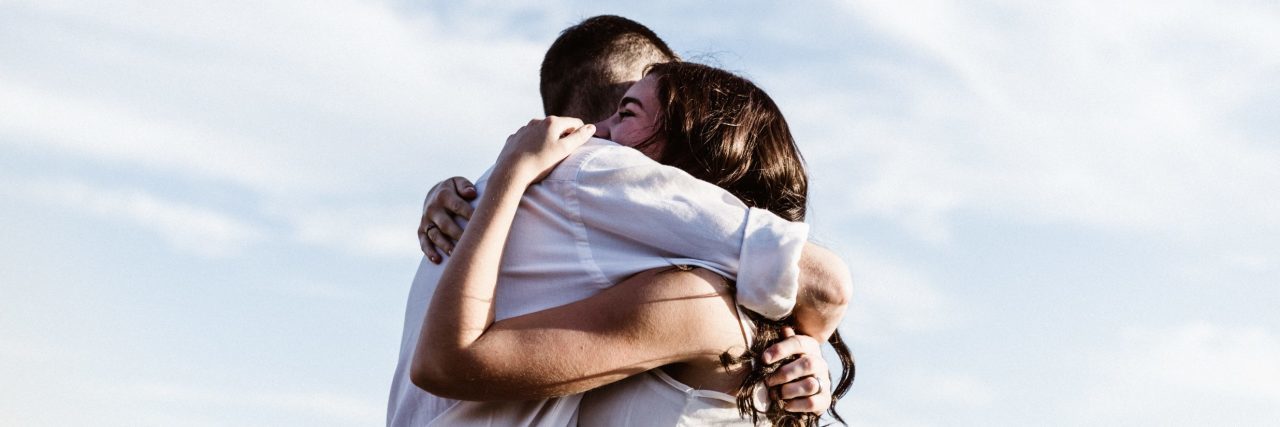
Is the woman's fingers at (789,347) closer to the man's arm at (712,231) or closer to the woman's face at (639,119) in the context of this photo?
the man's arm at (712,231)

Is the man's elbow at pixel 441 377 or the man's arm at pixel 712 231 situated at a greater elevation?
the man's arm at pixel 712 231

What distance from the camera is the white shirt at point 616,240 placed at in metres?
2.96

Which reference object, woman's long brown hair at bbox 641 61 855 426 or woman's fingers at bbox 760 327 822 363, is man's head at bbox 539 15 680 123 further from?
woman's fingers at bbox 760 327 822 363

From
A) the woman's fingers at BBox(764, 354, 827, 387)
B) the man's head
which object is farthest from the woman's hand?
the man's head

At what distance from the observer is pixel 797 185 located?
371cm

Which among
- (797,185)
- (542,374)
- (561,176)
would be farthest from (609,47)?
(542,374)

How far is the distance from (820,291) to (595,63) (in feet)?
9.84

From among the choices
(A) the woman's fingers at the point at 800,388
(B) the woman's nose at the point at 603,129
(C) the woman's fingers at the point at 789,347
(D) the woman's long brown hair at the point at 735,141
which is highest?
(B) the woman's nose at the point at 603,129

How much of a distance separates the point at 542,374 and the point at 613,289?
0.81ft

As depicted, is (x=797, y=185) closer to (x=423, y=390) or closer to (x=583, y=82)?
(x=423, y=390)

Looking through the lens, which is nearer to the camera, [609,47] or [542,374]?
[542,374]

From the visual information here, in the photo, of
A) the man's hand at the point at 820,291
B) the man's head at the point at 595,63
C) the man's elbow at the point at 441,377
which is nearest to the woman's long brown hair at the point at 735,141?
the man's hand at the point at 820,291

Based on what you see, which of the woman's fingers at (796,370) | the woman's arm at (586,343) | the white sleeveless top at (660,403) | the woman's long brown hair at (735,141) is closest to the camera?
the woman's arm at (586,343)

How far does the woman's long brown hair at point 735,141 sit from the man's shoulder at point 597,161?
0.37 meters
